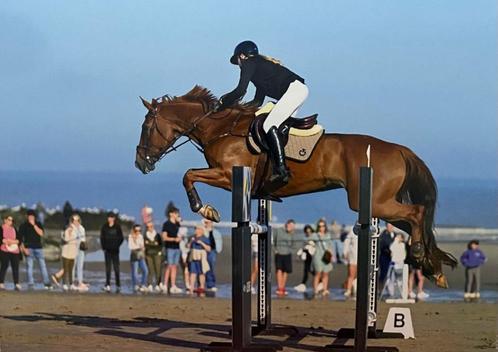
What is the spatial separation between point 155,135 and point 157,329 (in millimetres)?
2298

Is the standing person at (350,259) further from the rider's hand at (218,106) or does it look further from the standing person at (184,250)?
the rider's hand at (218,106)

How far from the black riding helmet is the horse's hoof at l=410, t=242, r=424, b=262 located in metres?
2.54

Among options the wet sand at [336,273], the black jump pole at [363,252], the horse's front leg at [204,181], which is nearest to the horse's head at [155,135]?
the horse's front leg at [204,181]

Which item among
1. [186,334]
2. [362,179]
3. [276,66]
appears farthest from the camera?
[186,334]

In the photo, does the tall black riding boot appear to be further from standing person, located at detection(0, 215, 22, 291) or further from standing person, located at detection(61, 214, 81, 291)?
standing person, located at detection(0, 215, 22, 291)

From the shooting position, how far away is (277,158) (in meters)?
13.0

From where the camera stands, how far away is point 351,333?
13906 mm

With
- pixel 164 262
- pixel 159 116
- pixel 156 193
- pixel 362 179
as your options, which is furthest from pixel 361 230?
pixel 156 193

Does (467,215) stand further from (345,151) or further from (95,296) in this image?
(345,151)

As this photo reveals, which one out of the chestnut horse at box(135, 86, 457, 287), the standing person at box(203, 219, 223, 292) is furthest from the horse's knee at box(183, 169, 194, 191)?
the standing person at box(203, 219, 223, 292)

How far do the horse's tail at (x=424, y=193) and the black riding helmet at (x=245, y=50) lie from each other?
1.90 m

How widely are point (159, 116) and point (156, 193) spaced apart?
4607cm

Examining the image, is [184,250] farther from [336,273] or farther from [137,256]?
→ [336,273]

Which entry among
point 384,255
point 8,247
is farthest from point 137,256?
point 384,255
